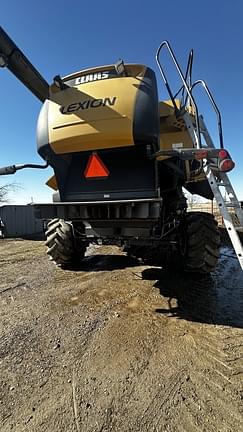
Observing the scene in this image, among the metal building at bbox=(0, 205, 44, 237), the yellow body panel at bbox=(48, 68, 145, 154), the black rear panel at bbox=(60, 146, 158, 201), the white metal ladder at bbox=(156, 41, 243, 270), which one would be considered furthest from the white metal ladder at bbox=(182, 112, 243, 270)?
the metal building at bbox=(0, 205, 44, 237)

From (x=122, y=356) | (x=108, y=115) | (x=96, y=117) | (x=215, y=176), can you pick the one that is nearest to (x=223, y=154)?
(x=215, y=176)

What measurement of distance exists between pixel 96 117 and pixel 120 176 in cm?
79

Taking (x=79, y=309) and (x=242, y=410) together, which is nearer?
(x=242, y=410)

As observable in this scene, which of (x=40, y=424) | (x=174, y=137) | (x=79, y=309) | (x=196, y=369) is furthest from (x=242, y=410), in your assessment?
(x=174, y=137)

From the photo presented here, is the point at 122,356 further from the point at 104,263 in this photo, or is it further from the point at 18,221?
the point at 18,221

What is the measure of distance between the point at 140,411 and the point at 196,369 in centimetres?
62

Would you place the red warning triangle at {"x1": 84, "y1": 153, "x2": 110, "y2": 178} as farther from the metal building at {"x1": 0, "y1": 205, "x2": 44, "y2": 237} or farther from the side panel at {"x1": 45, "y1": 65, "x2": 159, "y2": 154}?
the metal building at {"x1": 0, "y1": 205, "x2": 44, "y2": 237}

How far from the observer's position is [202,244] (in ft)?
13.4

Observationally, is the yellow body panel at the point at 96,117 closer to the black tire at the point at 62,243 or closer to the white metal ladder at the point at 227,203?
the white metal ladder at the point at 227,203

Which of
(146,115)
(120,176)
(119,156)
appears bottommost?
(120,176)

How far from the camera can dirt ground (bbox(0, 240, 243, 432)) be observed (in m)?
1.70

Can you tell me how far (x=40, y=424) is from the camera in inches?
64.9

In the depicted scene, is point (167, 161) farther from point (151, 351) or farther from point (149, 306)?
point (151, 351)

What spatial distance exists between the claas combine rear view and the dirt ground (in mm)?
851
